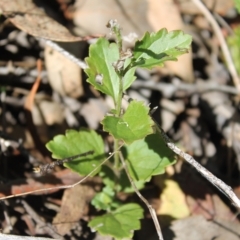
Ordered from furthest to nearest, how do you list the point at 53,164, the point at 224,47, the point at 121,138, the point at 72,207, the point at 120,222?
the point at 224,47
the point at 72,207
the point at 120,222
the point at 53,164
the point at 121,138

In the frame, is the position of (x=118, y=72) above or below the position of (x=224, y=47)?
above

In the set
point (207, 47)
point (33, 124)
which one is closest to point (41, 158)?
point (33, 124)

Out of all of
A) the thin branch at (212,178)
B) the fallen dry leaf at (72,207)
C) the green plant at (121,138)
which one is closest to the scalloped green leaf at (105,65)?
the green plant at (121,138)

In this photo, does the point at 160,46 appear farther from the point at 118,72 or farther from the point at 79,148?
the point at 79,148

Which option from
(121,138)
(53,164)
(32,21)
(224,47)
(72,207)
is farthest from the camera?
(224,47)

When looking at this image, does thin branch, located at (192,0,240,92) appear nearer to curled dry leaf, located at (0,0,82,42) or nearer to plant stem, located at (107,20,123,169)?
→ curled dry leaf, located at (0,0,82,42)

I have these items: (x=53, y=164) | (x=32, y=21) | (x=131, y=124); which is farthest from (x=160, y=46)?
(x=32, y=21)

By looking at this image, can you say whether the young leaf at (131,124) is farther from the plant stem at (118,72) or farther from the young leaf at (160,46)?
the young leaf at (160,46)

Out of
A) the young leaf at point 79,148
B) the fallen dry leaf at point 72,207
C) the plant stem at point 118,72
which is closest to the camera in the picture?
the plant stem at point 118,72
